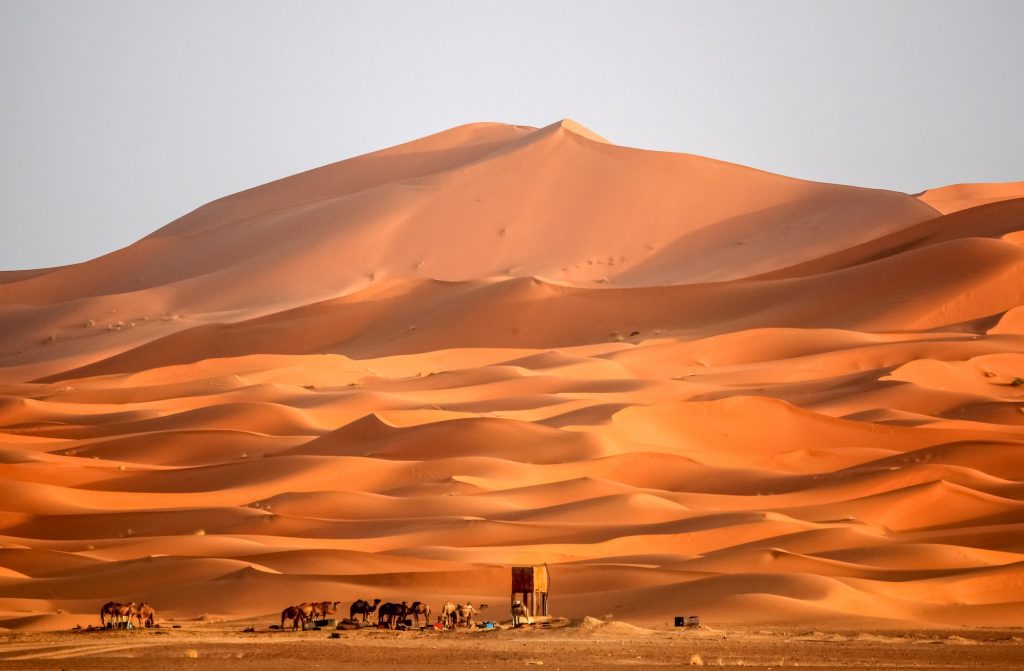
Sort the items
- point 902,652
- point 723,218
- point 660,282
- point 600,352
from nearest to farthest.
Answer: point 902,652
point 600,352
point 660,282
point 723,218

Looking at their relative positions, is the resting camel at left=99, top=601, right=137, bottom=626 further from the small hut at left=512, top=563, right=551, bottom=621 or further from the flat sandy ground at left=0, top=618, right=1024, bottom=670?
the small hut at left=512, top=563, right=551, bottom=621

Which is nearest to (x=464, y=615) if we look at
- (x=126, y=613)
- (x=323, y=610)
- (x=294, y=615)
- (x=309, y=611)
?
(x=323, y=610)

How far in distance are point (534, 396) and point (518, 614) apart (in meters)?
25.6

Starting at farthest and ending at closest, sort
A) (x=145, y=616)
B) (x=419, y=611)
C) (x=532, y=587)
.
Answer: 1. (x=532, y=587)
2. (x=145, y=616)
3. (x=419, y=611)

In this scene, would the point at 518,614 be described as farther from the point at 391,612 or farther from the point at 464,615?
the point at 391,612

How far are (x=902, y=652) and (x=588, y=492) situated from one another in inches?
577

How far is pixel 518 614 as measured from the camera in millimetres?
18750

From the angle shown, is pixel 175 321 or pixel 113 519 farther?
pixel 175 321

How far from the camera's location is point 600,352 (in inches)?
2195

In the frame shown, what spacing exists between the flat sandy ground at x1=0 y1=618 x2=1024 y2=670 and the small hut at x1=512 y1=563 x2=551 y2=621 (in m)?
0.88

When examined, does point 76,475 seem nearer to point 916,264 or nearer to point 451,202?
point 916,264

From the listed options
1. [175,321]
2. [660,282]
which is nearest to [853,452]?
[660,282]

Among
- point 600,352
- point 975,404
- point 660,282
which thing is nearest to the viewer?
point 975,404

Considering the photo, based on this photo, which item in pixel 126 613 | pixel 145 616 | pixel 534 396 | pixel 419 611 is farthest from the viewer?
pixel 534 396
